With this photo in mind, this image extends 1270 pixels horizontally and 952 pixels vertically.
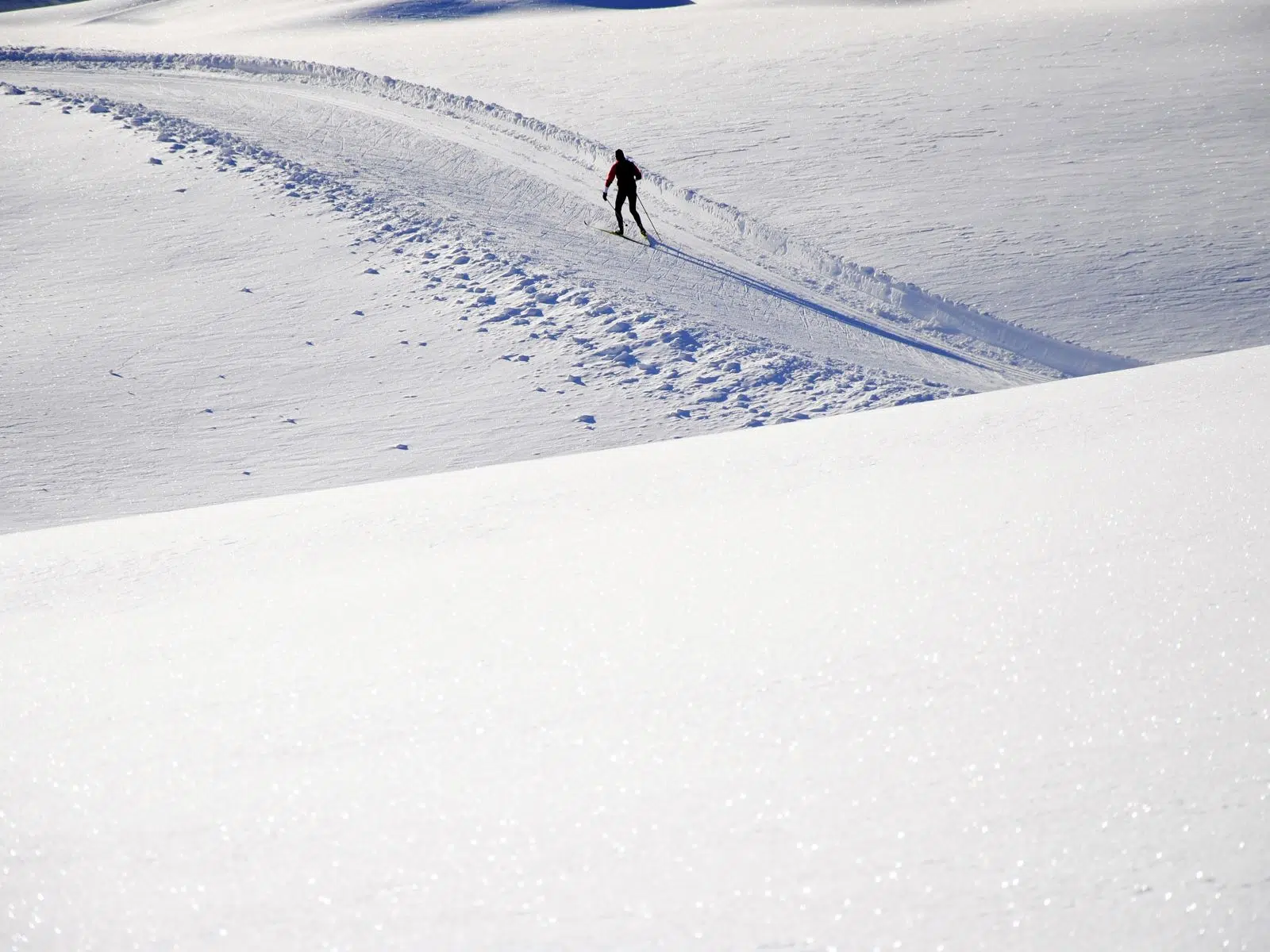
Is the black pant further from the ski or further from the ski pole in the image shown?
the ski pole

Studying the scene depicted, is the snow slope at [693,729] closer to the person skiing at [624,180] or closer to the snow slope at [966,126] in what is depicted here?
the person skiing at [624,180]

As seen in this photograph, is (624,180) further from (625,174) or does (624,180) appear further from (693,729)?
(693,729)

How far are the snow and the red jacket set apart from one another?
960 mm

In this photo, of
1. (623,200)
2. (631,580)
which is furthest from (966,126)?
(631,580)

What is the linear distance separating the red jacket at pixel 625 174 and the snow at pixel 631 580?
960mm

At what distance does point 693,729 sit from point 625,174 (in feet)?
40.8

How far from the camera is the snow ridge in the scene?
43.3ft

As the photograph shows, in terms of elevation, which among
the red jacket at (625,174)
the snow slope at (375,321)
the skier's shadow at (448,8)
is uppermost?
the skier's shadow at (448,8)

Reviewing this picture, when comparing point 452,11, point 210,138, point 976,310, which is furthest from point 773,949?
point 452,11

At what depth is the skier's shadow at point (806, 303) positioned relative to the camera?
13.1 meters

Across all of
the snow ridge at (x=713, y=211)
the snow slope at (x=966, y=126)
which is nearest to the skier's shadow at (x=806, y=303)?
the snow ridge at (x=713, y=211)

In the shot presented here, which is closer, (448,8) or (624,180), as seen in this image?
(624,180)

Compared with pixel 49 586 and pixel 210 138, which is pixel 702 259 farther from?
pixel 49 586

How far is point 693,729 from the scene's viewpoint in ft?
8.94
